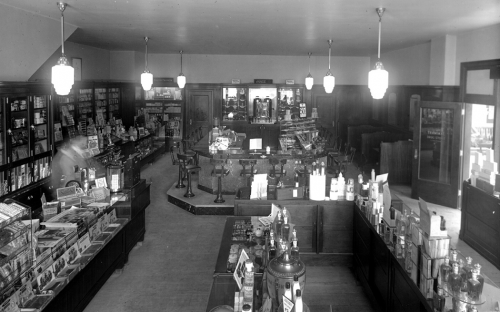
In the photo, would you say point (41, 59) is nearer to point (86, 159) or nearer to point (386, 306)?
point (86, 159)

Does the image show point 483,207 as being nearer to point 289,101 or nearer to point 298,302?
point 298,302

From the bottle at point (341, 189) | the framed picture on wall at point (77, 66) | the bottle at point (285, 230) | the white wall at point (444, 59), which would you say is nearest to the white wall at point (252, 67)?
the framed picture on wall at point (77, 66)

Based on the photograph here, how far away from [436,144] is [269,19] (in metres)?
4.78

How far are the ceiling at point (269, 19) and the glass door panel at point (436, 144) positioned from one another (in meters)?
1.70

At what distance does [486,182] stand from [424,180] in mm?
3078

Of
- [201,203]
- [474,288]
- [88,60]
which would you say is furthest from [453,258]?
[88,60]

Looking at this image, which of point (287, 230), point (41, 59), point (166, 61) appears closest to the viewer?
point (287, 230)

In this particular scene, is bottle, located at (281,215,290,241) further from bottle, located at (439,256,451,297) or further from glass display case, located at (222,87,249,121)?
glass display case, located at (222,87,249,121)

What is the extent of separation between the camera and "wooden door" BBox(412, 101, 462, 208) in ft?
29.9

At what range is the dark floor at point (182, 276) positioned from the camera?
5141 mm

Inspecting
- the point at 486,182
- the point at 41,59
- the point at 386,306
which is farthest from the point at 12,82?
the point at 486,182

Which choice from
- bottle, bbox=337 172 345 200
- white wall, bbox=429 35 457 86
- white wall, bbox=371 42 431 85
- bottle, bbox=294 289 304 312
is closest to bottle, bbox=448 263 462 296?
bottle, bbox=294 289 304 312

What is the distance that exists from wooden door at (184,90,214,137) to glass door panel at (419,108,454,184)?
822cm

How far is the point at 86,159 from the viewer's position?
984cm
